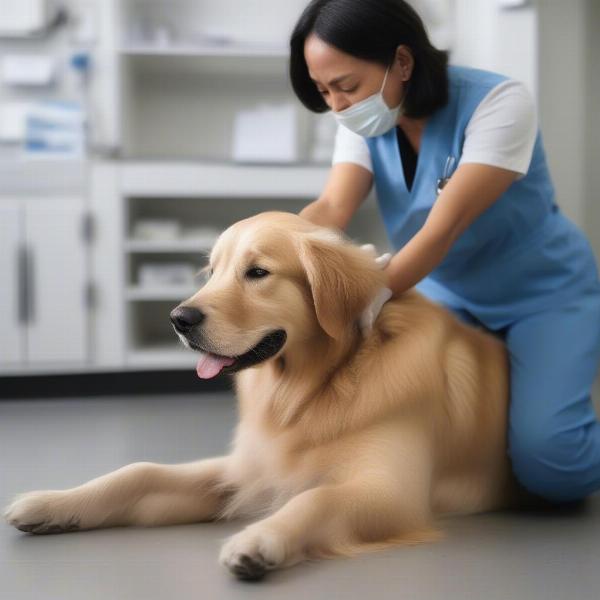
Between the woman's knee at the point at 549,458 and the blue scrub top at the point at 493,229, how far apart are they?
28 cm

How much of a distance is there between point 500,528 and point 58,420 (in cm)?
168

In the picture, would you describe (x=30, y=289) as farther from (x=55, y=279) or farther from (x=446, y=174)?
(x=446, y=174)

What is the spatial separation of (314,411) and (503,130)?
0.65m

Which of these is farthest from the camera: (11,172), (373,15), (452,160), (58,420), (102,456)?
(11,172)

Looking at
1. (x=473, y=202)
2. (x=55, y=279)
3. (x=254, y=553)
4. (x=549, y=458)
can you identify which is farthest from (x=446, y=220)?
(x=55, y=279)

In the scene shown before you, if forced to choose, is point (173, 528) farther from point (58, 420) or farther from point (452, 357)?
point (58, 420)

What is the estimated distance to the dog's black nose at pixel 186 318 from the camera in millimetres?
1263

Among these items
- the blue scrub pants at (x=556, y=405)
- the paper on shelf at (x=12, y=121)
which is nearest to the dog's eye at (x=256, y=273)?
the blue scrub pants at (x=556, y=405)

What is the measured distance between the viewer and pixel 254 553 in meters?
1.12

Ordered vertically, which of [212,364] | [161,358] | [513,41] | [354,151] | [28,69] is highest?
[513,41]

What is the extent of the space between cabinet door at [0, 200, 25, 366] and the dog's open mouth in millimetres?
2017

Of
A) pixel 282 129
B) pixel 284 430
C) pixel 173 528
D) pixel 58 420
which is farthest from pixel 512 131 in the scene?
pixel 282 129

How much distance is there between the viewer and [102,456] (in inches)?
83.7

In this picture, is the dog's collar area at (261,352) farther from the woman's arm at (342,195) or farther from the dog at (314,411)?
the woman's arm at (342,195)
